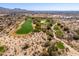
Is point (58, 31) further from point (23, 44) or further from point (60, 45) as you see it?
point (23, 44)

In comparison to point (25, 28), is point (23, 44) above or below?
below

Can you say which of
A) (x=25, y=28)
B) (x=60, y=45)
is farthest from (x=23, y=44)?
(x=60, y=45)

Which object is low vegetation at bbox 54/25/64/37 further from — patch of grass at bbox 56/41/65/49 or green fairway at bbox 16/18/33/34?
green fairway at bbox 16/18/33/34

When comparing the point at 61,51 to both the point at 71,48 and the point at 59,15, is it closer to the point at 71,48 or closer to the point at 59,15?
the point at 71,48

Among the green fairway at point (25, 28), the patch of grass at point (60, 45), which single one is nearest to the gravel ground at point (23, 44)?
the green fairway at point (25, 28)

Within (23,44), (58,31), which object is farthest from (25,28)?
(58,31)

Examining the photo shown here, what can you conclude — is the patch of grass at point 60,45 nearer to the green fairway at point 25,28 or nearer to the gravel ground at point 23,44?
the gravel ground at point 23,44

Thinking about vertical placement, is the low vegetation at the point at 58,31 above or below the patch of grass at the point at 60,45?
above

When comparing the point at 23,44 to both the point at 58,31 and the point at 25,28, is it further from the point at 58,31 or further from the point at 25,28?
the point at 58,31

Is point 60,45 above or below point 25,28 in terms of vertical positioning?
below

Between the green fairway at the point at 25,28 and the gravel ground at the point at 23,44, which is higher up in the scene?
the green fairway at the point at 25,28

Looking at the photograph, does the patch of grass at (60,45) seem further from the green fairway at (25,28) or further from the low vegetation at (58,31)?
the green fairway at (25,28)
